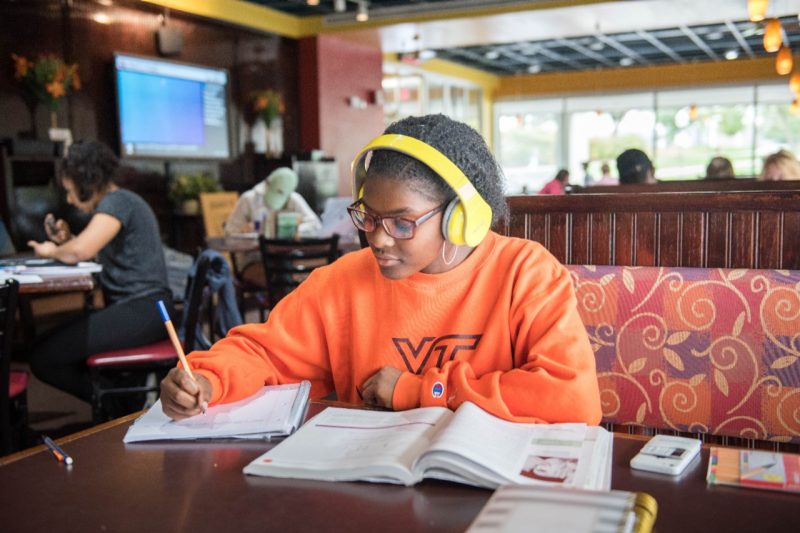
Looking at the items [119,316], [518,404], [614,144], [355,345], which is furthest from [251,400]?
[614,144]

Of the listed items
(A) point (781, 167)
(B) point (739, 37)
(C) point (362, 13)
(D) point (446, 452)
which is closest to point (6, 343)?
(D) point (446, 452)

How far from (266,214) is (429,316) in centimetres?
445

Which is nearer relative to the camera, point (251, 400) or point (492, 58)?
point (251, 400)

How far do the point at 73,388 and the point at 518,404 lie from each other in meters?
2.68

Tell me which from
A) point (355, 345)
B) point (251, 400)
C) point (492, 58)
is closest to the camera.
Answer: point (251, 400)

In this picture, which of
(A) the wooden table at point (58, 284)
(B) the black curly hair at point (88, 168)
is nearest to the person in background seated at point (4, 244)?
(B) the black curly hair at point (88, 168)

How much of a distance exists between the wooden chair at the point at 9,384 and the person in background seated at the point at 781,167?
4.21m

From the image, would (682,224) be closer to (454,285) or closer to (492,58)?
(454,285)

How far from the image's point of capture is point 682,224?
5.80 ft

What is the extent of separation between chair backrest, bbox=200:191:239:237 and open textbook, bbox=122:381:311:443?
647cm

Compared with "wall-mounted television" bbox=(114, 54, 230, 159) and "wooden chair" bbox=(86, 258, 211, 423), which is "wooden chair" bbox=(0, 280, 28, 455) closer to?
"wooden chair" bbox=(86, 258, 211, 423)

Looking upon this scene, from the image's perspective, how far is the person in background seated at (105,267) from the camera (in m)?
3.32

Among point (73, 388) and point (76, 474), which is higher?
point (76, 474)

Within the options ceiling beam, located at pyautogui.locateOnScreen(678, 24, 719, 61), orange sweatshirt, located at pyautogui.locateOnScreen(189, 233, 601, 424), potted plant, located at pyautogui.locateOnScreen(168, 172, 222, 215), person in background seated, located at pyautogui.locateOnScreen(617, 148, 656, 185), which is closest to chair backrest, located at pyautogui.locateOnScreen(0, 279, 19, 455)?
orange sweatshirt, located at pyautogui.locateOnScreen(189, 233, 601, 424)
